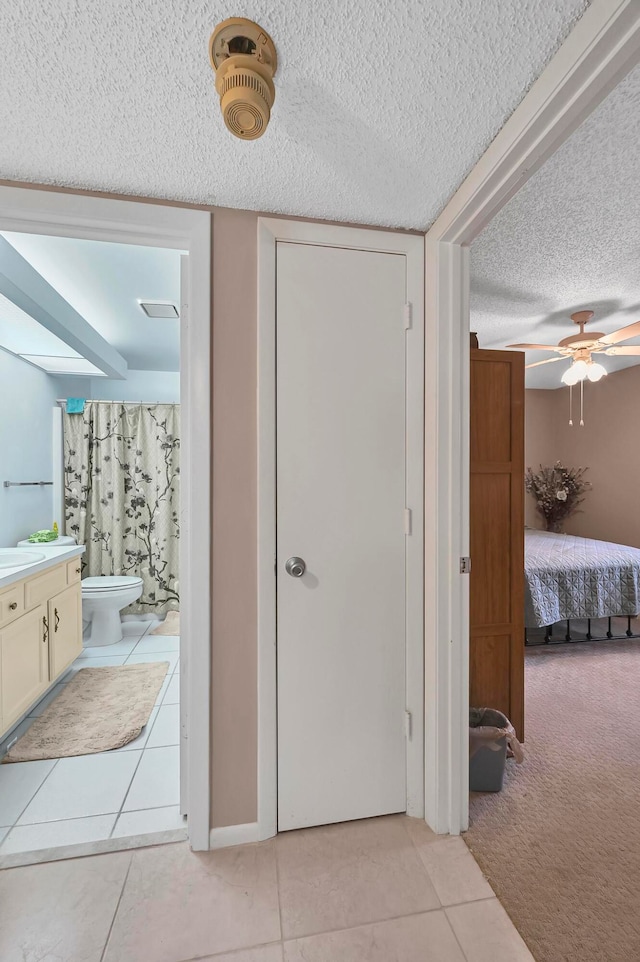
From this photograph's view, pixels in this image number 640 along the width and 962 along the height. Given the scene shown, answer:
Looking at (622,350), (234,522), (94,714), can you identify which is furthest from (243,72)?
(622,350)

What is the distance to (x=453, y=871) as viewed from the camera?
58.7 inches

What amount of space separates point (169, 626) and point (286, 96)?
145 inches

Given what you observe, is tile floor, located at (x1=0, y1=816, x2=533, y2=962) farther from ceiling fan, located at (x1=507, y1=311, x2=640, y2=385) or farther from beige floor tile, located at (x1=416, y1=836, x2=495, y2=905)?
ceiling fan, located at (x1=507, y1=311, x2=640, y2=385)

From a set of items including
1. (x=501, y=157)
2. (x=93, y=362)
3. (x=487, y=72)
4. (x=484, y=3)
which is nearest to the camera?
(x=484, y=3)

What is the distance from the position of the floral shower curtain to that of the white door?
2.60 metres

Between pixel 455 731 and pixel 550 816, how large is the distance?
56 cm

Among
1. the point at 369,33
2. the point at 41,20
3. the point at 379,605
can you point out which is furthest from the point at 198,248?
the point at 379,605

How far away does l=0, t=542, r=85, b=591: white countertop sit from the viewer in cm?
206

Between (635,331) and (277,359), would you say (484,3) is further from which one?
(635,331)

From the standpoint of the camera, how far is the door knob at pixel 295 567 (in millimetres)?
1627

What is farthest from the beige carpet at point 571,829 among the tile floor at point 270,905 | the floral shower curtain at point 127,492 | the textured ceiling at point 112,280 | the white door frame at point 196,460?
the floral shower curtain at point 127,492

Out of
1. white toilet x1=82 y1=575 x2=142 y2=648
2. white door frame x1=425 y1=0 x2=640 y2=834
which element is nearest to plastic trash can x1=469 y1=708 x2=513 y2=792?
white door frame x1=425 y1=0 x2=640 y2=834

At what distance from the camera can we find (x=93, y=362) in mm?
3436

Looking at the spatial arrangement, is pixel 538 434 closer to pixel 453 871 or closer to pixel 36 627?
pixel 453 871
